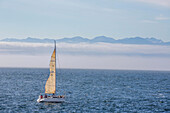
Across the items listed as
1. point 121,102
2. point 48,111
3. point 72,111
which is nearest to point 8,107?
point 48,111

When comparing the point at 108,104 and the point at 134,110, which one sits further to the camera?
the point at 108,104

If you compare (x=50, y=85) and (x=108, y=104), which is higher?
(x=50, y=85)

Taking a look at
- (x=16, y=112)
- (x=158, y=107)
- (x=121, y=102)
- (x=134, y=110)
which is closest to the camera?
(x=16, y=112)

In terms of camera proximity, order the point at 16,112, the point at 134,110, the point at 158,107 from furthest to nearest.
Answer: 1. the point at 158,107
2. the point at 134,110
3. the point at 16,112

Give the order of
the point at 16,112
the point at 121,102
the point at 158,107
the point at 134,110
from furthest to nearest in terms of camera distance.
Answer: the point at 121,102 < the point at 158,107 < the point at 134,110 < the point at 16,112

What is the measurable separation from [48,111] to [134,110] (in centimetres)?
1887

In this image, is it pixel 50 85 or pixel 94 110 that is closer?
pixel 94 110

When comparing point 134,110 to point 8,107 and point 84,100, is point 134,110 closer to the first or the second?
point 84,100

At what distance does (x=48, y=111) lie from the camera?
65.6 metres

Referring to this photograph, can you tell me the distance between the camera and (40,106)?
70812mm

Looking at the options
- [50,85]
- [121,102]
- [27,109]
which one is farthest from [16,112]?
[121,102]

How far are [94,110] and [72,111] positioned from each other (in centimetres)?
495

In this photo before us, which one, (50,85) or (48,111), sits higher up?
(50,85)

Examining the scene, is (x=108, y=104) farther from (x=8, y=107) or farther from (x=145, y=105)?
(x=8, y=107)
